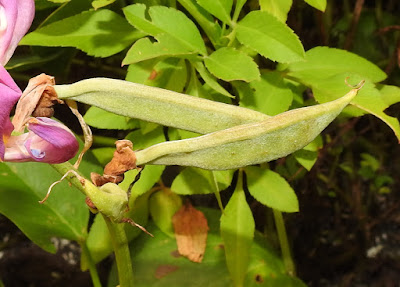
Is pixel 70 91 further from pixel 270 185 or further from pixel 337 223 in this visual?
pixel 337 223

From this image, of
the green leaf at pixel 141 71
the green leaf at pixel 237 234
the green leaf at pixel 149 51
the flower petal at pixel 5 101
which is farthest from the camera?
the green leaf at pixel 237 234

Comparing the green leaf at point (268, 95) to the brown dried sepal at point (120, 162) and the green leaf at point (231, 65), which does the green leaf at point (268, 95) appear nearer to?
the green leaf at point (231, 65)

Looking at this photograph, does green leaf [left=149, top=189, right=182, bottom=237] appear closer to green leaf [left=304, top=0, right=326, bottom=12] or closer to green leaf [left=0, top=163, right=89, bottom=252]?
green leaf [left=0, top=163, right=89, bottom=252]

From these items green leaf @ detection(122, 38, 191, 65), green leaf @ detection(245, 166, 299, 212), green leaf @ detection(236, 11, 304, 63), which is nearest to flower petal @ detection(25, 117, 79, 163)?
green leaf @ detection(122, 38, 191, 65)

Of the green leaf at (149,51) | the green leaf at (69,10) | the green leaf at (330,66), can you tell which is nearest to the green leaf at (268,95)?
the green leaf at (330,66)

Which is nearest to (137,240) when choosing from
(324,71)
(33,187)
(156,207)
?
(156,207)
